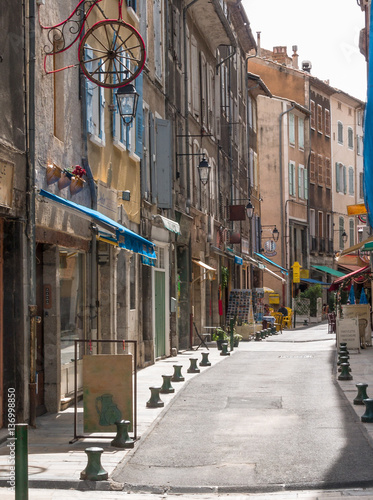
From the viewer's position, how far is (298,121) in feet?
173

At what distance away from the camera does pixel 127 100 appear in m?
14.7

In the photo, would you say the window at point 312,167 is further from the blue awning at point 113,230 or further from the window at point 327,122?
the blue awning at point 113,230

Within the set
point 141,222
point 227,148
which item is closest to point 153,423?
point 141,222

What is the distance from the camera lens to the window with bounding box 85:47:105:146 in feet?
45.7

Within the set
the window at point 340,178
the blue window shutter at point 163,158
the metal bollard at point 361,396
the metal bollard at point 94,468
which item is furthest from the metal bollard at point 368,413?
the window at point 340,178

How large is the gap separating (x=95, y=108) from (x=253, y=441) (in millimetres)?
6798

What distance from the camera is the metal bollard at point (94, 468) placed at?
25.3ft

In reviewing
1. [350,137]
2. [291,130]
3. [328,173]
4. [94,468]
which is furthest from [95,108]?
[350,137]

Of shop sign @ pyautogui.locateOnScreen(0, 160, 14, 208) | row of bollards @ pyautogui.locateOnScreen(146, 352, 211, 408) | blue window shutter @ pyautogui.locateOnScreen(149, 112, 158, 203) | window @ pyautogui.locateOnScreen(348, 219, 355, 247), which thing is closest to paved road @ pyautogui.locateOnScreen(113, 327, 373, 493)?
row of bollards @ pyautogui.locateOnScreen(146, 352, 211, 408)

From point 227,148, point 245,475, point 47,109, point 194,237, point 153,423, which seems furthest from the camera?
point 227,148

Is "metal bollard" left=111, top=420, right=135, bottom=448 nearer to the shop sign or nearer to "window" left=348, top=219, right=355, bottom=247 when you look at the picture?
the shop sign

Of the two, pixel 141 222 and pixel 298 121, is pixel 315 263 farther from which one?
pixel 141 222

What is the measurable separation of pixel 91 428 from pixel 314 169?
46926mm

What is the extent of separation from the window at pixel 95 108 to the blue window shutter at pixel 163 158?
5.35 meters
